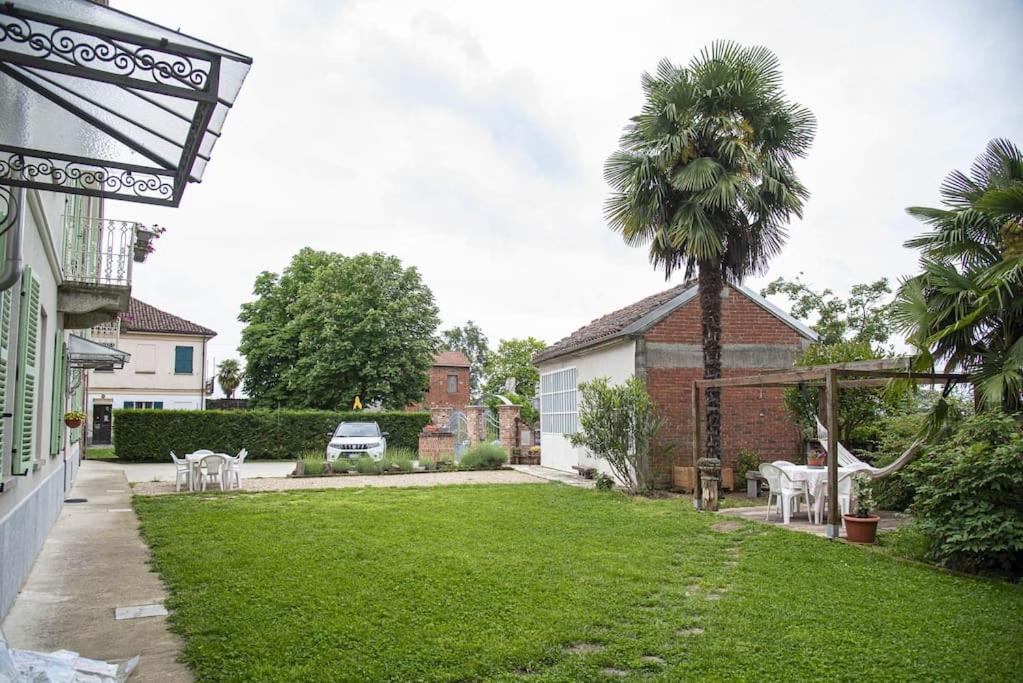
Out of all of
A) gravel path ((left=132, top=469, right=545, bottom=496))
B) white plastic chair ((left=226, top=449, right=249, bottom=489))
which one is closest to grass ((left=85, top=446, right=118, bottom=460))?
gravel path ((left=132, top=469, right=545, bottom=496))

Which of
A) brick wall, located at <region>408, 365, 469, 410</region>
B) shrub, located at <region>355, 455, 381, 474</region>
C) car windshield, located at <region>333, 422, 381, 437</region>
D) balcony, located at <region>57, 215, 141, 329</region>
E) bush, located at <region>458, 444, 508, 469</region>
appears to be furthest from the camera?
brick wall, located at <region>408, 365, 469, 410</region>

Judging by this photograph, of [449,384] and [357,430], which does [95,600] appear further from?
[449,384]

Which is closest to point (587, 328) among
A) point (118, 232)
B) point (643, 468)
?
point (643, 468)

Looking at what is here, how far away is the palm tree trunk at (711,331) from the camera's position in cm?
1364

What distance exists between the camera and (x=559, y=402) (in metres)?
19.8

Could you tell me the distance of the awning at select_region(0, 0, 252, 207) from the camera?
112 inches

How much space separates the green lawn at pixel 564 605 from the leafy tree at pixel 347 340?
22.8 meters

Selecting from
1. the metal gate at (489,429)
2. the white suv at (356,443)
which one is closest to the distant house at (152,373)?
the metal gate at (489,429)

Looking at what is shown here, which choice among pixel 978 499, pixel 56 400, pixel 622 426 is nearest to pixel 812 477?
pixel 978 499

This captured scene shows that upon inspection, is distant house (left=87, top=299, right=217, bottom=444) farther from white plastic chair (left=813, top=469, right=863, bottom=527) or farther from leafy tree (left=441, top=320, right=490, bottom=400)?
leafy tree (left=441, top=320, right=490, bottom=400)

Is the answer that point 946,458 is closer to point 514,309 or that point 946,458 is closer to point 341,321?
point 341,321

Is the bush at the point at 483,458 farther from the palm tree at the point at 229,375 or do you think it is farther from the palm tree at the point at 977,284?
the palm tree at the point at 229,375

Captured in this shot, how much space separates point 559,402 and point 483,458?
9.42ft

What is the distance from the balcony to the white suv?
35.4ft
